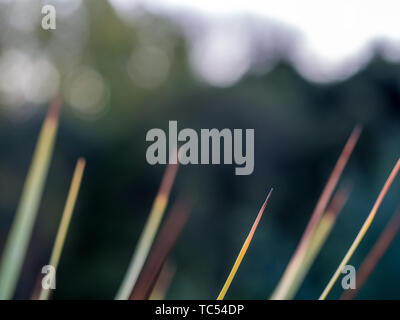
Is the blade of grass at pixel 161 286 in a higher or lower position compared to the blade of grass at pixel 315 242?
lower

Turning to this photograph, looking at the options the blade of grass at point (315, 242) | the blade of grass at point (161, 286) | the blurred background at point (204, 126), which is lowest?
the blade of grass at point (161, 286)

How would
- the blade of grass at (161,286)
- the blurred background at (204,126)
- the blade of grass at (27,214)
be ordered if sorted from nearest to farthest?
the blade of grass at (27,214)
the blade of grass at (161,286)
the blurred background at (204,126)

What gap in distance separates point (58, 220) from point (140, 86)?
1567 millimetres

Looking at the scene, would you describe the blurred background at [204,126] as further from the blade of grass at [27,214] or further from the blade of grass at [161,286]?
the blade of grass at [27,214]

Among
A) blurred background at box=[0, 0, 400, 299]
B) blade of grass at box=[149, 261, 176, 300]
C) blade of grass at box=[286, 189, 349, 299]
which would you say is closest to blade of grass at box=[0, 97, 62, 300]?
blade of grass at box=[149, 261, 176, 300]

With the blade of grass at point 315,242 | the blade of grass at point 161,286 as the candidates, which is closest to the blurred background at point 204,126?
the blade of grass at point 161,286

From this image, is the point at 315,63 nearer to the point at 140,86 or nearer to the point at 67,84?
the point at 140,86

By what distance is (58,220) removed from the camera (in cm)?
434

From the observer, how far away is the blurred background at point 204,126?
4.11 m

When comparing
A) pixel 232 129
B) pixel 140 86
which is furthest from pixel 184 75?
pixel 232 129

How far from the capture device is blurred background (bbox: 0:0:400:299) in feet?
13.5

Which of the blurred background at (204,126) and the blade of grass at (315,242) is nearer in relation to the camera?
the blade of grass at (315,242)

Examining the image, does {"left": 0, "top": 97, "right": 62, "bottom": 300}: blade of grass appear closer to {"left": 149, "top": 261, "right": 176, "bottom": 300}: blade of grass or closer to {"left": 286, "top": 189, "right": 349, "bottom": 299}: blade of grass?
{"left": 149, "top": 261, "right": 176, "bottom": 300}: blade of grass

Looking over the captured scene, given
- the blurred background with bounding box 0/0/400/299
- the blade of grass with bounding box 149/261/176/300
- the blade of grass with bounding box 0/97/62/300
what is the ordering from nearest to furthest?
1. the blade of grass with bounding box 0/97/62/300
2. the blade of grass with bounding box 149/261/176/300
3. the blurred background with bounding box 0/0/400/299
